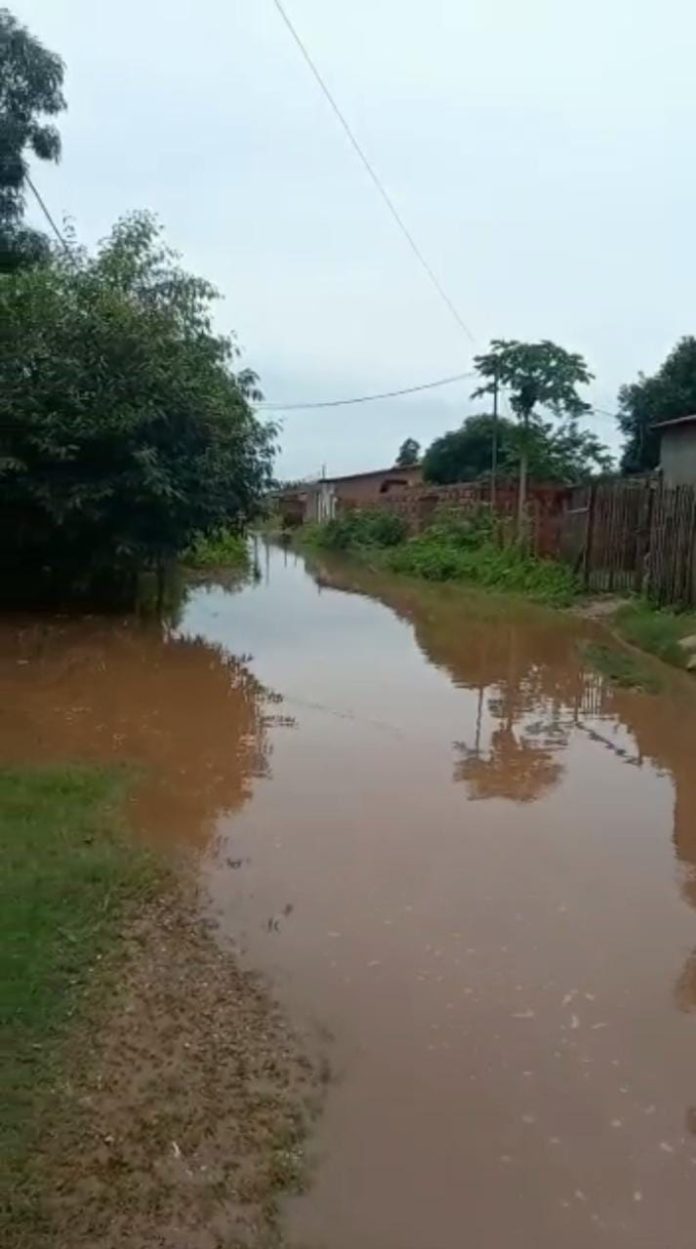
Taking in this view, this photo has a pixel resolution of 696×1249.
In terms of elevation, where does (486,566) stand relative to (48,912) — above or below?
above

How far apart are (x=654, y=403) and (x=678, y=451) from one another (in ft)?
26.6

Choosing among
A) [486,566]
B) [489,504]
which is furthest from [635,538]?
[489,504]

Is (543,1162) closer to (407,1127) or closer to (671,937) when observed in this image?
(407,1127)

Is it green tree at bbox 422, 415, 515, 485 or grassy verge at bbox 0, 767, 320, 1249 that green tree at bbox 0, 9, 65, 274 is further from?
green tree at bbox 422, 415, 515, 485

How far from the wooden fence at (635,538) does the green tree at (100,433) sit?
18.6 feet

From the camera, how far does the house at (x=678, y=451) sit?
18094 millimetres

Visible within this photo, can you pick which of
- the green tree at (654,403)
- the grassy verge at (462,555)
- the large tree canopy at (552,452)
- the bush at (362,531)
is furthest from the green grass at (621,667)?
the bush at (362,531)

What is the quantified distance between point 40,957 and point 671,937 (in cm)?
253

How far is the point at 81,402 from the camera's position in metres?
12.9

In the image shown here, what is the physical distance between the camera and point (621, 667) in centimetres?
1116

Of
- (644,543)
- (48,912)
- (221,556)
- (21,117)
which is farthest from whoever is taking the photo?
(221,556)

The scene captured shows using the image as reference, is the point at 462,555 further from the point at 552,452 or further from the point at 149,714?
the point at 149,714

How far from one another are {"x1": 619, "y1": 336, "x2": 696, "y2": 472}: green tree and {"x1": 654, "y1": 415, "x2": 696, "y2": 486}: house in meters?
5.29

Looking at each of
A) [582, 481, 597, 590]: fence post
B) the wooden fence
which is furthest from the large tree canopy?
[582, 481, 597, 590]: fence post
